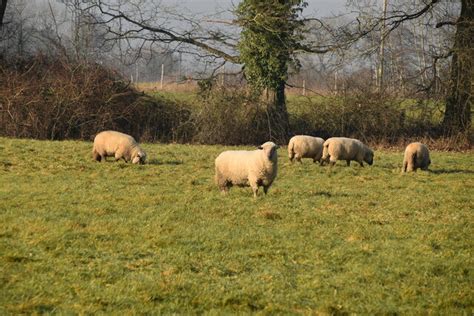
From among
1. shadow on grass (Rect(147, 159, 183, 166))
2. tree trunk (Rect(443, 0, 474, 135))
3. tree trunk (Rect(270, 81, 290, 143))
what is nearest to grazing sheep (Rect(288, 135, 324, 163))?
shadow on grass (Rect(147, 159, 183, 166))

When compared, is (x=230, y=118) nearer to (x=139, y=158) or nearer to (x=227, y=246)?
(x=139, y=158)

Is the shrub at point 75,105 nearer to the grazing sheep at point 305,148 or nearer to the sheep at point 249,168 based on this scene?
the grazing sheep at point 305,148

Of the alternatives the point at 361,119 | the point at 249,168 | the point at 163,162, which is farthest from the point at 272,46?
the point at 249,168

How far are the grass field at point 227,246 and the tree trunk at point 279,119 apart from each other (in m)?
14.0

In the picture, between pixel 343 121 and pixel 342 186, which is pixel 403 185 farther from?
pixel 343 121

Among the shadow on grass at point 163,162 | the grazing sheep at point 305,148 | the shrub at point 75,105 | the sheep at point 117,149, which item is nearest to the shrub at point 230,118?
the shrub at point 75,105

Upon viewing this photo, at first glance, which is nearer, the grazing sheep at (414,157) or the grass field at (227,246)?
the grass field at (227,246)

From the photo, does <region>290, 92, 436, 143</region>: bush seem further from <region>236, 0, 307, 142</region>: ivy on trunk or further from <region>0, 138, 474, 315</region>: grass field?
A: <region>0, 138, 474, 315</region>: grass field

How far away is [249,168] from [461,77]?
18.3 meters

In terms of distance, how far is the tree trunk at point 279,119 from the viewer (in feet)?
98.5

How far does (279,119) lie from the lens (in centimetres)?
3020

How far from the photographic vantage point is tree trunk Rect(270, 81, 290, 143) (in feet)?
98.5

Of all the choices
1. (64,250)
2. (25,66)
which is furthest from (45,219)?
(25,66)

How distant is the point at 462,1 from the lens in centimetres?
2958
